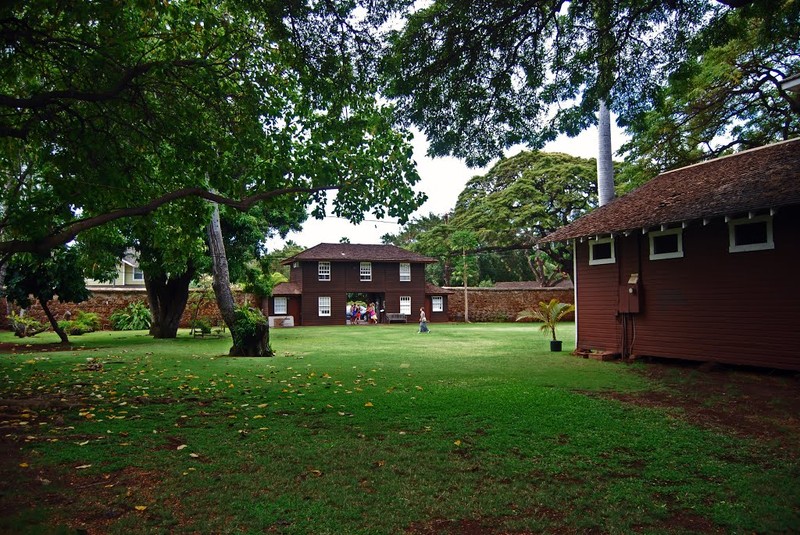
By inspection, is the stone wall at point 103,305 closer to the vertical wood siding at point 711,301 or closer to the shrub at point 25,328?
the shrub at point 25,328

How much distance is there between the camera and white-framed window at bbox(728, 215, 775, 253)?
11594 mm

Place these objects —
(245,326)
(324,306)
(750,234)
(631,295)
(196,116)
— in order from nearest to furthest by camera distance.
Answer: (196,116)
(750,234)
(631,295)
(245,326)
(324,306)

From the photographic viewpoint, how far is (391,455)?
5.26 metres

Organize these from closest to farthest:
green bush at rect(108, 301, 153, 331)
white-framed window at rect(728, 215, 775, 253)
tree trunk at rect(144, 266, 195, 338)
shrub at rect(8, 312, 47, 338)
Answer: white-framed window at rect(728, 215, 775, 253), shrub at rect(8, 312, 47, 338), tree trunk at rect(144, 266, 195, 338), green bush at rect(108, 301, 153, 331)

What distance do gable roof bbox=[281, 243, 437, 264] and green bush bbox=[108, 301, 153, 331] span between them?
1203 cm

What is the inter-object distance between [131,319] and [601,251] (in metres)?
28.8

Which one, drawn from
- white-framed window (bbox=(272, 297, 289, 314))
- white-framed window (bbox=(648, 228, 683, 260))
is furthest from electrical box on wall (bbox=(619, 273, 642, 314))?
white-framed window (bbox=(272, 297, 289, 314))

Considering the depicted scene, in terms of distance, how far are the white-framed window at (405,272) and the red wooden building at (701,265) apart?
90.3 ft

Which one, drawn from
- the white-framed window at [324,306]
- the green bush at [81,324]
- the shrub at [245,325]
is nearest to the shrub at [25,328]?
the green bush at [81,324]

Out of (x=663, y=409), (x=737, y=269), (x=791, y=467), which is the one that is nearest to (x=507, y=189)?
(x=737, y=269)

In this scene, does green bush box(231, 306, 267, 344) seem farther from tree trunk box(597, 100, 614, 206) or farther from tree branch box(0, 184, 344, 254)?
tree trunk box(597, 100, 614, 206)

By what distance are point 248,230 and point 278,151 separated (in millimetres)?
13798

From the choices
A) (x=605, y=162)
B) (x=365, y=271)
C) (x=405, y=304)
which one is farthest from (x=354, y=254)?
(x=605, y=162)

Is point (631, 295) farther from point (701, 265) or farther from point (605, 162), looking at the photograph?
point (605, 162)
